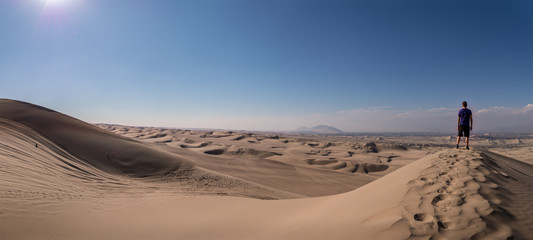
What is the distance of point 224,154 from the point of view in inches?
725

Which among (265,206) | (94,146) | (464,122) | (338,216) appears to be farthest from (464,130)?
(94,146)

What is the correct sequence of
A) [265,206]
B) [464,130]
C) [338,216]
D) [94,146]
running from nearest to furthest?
1. [338,216]
2. [265,206]
3. [464,130]
4. [94,146]

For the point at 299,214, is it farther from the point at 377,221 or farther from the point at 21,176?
the point at 21,176

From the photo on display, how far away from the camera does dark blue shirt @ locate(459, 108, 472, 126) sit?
20.0ft

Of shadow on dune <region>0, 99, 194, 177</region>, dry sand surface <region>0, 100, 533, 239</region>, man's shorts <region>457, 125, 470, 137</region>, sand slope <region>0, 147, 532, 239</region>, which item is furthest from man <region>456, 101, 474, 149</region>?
shadow on dune <region>0, 99, 194, 177</region>

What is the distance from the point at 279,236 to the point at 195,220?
181 cm

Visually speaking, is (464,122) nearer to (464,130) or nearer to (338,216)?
(464,130)

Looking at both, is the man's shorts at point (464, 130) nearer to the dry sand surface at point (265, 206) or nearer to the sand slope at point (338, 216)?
the dry sand surface at point (265, 206)

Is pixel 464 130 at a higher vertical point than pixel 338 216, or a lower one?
higher

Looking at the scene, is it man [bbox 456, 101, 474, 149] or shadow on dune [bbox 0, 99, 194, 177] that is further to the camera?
shadow on dune [bbox 0, 99, 194, 177]

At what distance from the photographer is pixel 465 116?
614 cm

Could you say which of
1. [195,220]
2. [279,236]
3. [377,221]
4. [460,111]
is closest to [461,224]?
[377,221]

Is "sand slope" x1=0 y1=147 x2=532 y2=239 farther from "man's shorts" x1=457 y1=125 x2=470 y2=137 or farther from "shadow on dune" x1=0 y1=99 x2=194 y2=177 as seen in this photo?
"shadow on dune" x1=0 y1=99 x2=194 y2=177

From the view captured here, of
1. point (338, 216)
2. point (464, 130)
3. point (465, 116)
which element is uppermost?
point (465, 116)
